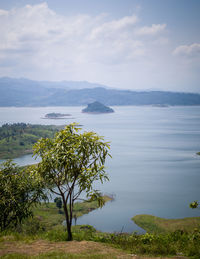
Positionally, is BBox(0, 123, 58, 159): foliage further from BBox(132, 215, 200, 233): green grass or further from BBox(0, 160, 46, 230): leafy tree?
BBox(0, 160, 46, 230): leafy tree

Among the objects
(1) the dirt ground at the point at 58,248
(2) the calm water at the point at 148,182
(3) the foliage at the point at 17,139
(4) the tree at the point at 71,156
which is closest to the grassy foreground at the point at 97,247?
(1) the dirt ground at the point at 58,248

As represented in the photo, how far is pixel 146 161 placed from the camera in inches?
2314

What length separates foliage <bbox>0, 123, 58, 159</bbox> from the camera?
70.9 meters

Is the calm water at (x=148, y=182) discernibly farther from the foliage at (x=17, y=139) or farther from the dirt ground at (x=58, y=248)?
the dirt ground at (x=58, y=248)

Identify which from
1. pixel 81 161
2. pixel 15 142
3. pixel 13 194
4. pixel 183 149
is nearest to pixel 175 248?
pixel 81 161

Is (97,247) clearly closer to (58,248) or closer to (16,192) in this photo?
(58,248)

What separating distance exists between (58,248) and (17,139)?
254ft

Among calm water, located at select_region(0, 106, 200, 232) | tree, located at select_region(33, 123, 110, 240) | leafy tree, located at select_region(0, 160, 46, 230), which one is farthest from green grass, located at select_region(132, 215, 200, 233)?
tree, located at select_region(33, 123, 110, 240)

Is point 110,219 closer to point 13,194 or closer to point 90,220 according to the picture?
point 90,220

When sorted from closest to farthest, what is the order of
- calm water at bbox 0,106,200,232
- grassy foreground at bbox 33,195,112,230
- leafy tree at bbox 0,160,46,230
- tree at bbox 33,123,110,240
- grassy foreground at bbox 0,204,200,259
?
grassy foreground at bbox 0,204,200,259, tree at bbox 33,123,110,240, leafy tree at bbox 0,160,46,230, grassy foreground at bbox 33,195,112,230, calm water at bbox 0,106,200,232

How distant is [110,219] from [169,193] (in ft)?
41.9

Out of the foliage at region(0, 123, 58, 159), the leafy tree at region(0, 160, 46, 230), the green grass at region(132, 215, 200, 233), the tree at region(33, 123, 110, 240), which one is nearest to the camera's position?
the tree at region(33, 123, 110, 240)

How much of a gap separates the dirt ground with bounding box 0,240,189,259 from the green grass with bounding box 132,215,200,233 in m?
19.6

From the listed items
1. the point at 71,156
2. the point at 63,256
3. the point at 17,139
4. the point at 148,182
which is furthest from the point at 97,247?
the point at 17,139
